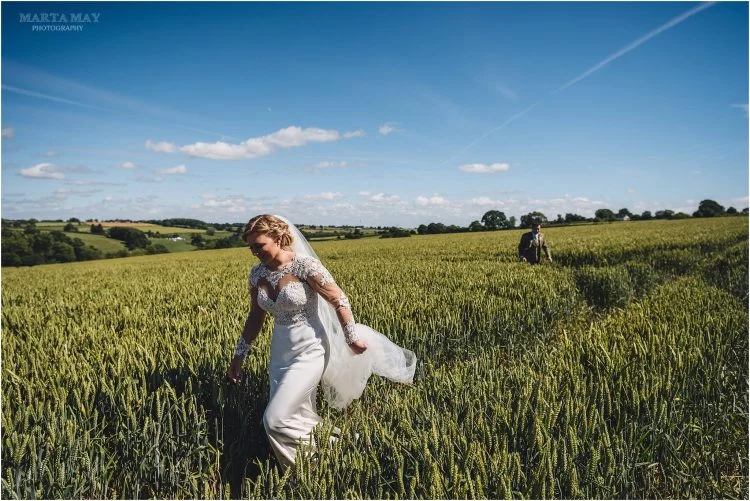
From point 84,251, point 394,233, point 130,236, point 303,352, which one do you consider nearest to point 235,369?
point 303,352

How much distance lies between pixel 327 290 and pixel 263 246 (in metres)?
0.54

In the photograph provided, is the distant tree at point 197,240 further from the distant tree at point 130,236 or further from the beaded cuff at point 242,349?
the beaded cuff at point 242,349

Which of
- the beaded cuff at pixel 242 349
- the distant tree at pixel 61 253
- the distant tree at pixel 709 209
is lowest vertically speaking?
the distant tree at pixel 61 253

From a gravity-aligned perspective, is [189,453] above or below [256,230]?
below

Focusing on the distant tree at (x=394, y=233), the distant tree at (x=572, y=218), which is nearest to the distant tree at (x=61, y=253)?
the distant tree at (x=394, y=233)

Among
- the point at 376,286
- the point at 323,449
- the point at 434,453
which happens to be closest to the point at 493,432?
the point at 434,453

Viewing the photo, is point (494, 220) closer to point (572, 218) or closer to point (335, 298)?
point (572, 218)

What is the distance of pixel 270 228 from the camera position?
292 centimetres

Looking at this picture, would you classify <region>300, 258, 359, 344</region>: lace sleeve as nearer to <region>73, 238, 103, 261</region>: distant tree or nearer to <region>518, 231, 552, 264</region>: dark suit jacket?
<region>518, 231, 552, 264</region>: dark suit jacket

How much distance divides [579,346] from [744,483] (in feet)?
4.59

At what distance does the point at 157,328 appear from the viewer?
5.30 meters

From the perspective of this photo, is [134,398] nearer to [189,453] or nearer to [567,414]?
[189,453]

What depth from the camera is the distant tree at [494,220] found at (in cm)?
6438

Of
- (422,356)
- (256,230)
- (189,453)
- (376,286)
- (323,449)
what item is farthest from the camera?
(376,286)
